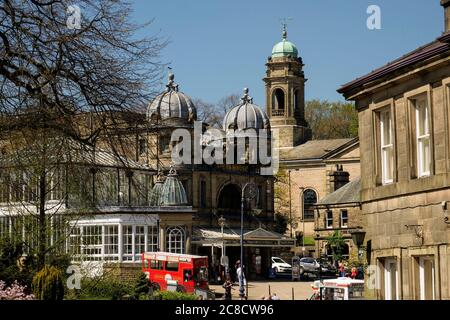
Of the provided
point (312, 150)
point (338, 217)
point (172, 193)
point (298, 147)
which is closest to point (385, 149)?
point (172, 193)

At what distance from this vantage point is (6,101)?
21.8 metres

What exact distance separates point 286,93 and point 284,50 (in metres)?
5.40

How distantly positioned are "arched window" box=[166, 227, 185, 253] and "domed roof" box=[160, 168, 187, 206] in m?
1.78

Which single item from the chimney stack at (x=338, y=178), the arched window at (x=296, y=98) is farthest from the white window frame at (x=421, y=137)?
the arched window at (x=296, y=98)

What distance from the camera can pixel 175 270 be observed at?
57.3 metres

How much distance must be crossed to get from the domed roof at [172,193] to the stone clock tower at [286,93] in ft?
186

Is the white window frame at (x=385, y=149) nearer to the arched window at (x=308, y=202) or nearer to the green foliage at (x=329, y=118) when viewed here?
the arched window at (x=308, y=202)

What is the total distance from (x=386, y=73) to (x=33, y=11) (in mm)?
8090

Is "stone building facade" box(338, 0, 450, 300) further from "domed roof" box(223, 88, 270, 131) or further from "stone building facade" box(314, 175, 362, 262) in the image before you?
"domed roof" box(223, 88, 270, 131)

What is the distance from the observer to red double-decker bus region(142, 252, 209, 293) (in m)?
56.1

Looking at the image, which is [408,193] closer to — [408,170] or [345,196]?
[408,170]

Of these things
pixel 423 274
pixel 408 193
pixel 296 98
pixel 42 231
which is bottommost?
pixel 423 274

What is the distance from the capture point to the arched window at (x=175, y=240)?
65.8 metres
